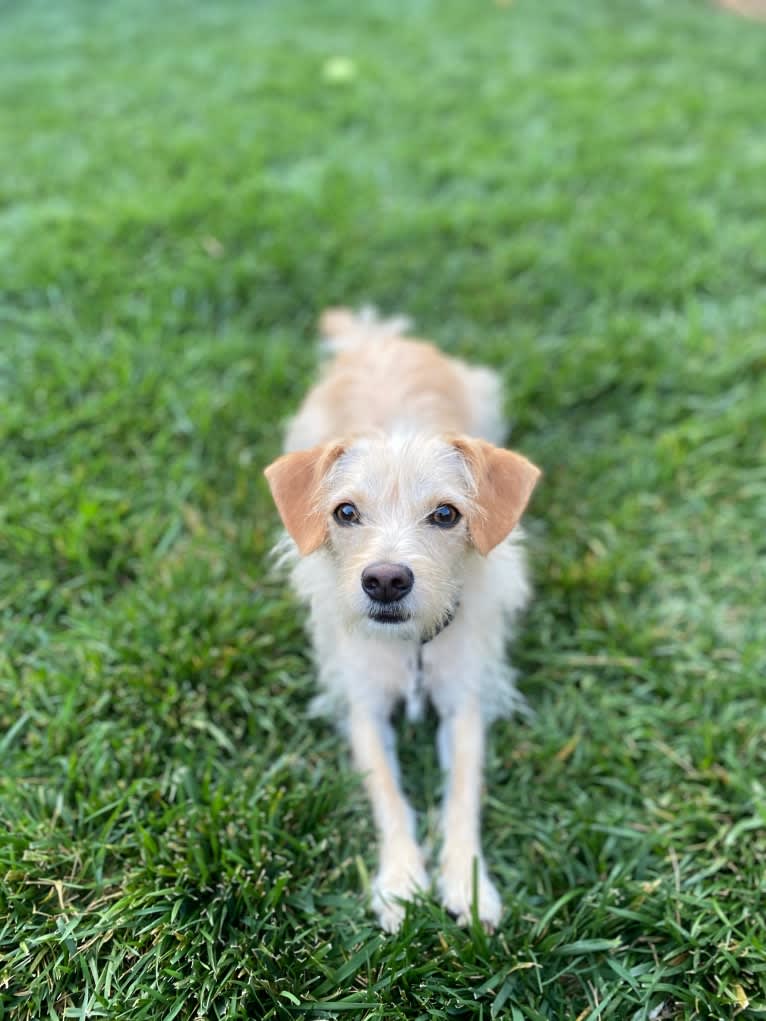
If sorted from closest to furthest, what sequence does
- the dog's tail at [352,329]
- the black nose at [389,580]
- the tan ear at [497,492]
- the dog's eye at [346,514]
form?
the black nose at [389,580] → the tan ear at [497,492] → the dog's eye at [346,514] → the dog's tail at [352,329]

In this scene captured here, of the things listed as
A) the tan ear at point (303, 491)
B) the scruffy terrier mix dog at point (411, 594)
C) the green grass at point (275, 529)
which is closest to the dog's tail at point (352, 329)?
the green grass at point (275, 529)

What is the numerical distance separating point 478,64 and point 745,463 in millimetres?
5951

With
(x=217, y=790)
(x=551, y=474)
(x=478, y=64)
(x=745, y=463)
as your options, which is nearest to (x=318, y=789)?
(x=217, y=790)

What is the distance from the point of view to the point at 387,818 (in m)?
2.85

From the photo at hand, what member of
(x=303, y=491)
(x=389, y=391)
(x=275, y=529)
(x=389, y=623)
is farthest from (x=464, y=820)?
(x=389, y=391)

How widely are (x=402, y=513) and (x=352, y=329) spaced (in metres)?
2.25

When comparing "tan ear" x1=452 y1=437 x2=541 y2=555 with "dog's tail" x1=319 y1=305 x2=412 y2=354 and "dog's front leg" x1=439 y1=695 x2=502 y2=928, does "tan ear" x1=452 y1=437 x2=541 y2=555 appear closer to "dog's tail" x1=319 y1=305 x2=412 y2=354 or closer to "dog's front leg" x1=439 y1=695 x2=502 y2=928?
"dog's front leg" x1=439 y1=695 x2=502 y2=928

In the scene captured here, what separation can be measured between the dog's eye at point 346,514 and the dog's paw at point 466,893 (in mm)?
1290

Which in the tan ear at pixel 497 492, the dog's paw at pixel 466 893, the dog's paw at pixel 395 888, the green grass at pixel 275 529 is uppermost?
the tan ear at pixel 497 492

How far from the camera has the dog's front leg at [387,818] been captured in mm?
2646

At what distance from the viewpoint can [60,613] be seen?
3.47 metres

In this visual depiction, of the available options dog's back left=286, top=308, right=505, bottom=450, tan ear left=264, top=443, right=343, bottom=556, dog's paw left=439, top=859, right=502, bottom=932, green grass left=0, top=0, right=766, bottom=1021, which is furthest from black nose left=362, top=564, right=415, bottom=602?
dog's paw left=439, top=859, right=502, bottom=932

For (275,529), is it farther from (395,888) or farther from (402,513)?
(395,888)

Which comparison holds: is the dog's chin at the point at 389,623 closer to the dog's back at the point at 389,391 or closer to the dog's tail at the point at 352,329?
the dog's back at the point at 389,391
